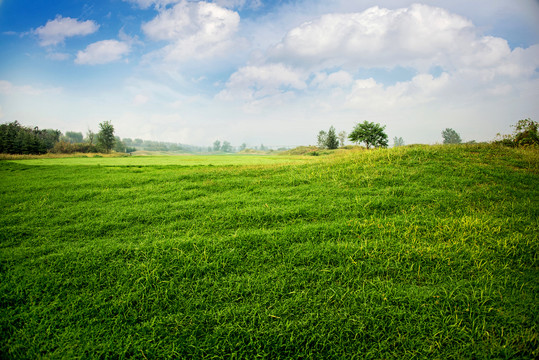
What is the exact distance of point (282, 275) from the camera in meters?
3.09

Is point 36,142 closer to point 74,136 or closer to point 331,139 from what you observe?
point 331,139

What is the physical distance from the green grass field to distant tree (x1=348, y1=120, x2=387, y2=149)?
4123cm

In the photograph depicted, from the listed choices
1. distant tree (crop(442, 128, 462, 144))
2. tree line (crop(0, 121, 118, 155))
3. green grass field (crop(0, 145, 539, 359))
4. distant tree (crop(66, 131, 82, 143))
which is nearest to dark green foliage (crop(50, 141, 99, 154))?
tree line (crop(0, 121, 118, 155))

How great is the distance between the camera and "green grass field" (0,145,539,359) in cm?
227

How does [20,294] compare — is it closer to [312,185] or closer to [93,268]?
[93,268]

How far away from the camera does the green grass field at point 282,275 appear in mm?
2266

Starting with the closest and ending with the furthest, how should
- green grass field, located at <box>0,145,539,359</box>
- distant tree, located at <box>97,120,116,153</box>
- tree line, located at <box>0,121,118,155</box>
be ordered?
green grass field, located at <box>0,145,539,359</box>, tree line, located at <box>0,121,118,155</box>, distant tree, located at <box>97,120,116,153</box>

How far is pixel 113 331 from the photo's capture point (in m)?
2.42

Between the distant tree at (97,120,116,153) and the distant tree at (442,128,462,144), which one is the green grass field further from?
the distant tree at (442,128,462,144)

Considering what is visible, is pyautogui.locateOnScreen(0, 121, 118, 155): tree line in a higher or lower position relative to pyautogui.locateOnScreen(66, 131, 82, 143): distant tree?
lower

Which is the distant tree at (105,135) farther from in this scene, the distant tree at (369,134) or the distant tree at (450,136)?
the distant tree at (450,136)

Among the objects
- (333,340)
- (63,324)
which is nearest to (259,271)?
(333,340)

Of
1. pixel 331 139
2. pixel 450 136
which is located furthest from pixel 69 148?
pixel 450 136

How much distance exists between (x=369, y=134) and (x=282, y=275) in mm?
47528
